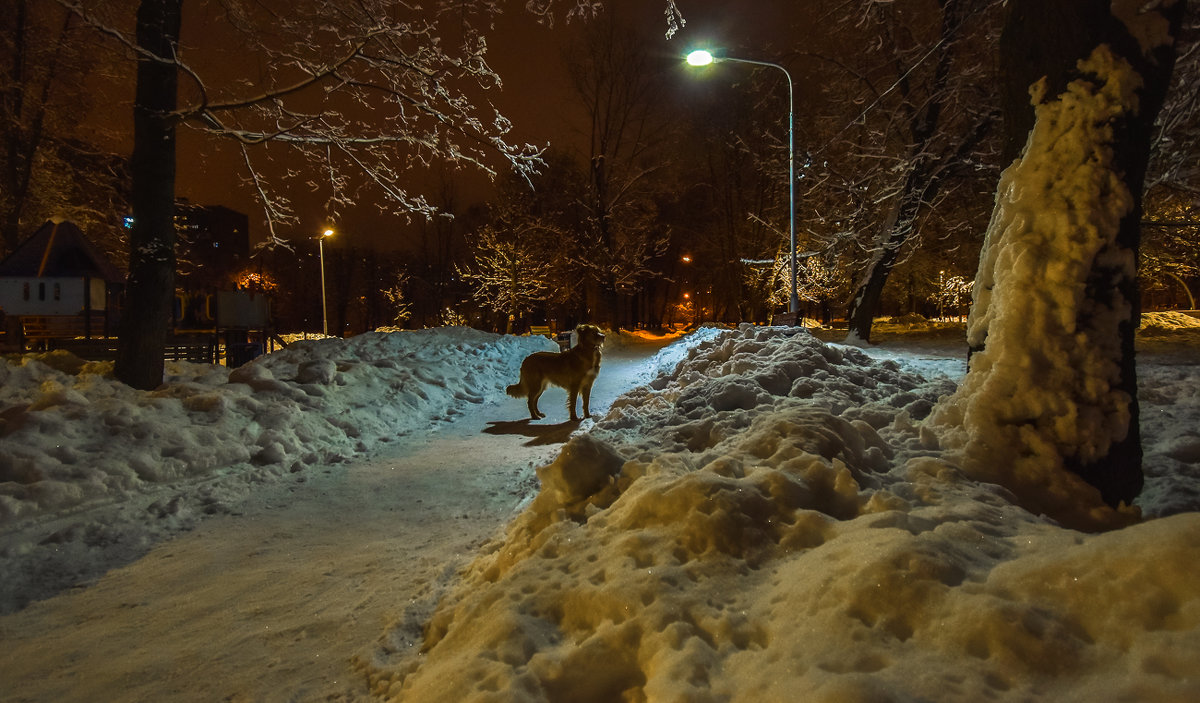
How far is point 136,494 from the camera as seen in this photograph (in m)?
5.50

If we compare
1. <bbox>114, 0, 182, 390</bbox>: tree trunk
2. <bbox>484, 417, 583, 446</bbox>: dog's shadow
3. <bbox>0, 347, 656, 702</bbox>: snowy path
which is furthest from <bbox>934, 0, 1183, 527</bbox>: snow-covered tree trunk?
<bbox>114, 0, 182, 390</bbox>: tree trunk

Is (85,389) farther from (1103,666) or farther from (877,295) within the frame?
(877,295)

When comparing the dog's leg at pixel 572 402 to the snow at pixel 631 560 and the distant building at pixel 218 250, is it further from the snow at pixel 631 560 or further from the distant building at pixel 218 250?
the distant building at pixel 218 250

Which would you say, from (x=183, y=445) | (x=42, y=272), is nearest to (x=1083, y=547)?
(x=183, y=445)

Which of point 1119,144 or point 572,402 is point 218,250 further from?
point 1119,144

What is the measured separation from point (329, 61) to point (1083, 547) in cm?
1004

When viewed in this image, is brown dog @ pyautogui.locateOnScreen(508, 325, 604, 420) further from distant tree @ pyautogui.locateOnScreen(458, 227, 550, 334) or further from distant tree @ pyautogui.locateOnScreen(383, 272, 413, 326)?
distant tree @ pyautogui.locateOnScreen(383, 272, 413, 326)

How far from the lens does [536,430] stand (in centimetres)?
905

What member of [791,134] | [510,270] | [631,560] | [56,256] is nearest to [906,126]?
[791,134]

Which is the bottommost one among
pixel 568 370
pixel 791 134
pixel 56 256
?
pixel 568 370

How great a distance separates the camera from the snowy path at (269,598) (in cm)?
291

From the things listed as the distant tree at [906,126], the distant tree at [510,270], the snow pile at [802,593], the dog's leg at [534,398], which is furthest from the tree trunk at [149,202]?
the distant tree at [510,270]

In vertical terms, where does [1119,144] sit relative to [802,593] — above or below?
above

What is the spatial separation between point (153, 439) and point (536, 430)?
183 inches
